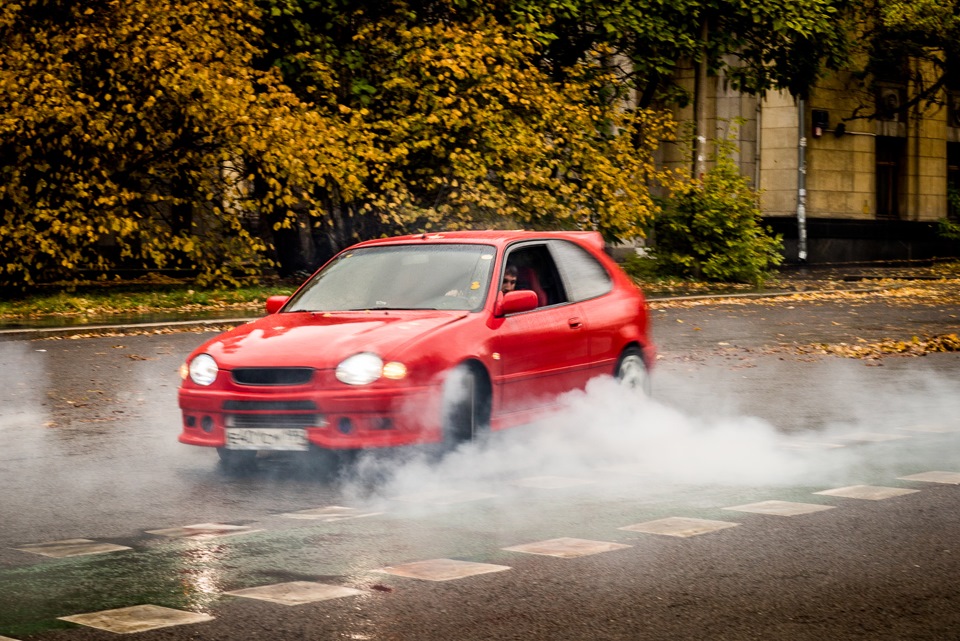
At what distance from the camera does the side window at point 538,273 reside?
10.5 metres

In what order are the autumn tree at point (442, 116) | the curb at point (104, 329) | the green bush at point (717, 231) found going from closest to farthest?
the curb at point (104, 329) → the autumn tree at point (442, 116) → the green bush at point (717, 231)

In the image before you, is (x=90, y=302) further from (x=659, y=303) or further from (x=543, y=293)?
(x=543, y=293)

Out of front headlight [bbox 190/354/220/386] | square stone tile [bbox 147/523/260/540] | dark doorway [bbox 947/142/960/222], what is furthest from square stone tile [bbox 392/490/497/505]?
dark doorway [bbox 947/142/960/222]

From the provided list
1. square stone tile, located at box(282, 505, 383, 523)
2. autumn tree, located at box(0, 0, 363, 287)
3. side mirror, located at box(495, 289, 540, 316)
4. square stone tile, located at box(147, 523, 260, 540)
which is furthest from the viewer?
autumn tree, located at box(0, 0, 363, 287)

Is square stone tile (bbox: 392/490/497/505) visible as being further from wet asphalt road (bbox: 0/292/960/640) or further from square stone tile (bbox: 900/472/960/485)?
square stone tile (bbox: 900/472/960/485)

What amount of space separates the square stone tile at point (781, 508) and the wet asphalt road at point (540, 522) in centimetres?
10

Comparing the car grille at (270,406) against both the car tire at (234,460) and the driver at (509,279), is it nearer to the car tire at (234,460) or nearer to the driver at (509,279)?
the car tire at (234,460)

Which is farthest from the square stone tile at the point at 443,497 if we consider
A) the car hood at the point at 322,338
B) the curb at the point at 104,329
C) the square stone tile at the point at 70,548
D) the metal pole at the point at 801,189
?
the metal pole at the point at 801,189

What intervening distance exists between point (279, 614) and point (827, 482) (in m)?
4.21

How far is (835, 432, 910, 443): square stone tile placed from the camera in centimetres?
1055

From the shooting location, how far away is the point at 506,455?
9.63 metres

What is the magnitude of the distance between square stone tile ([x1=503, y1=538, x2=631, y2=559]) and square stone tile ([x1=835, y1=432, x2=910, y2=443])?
4066 mm

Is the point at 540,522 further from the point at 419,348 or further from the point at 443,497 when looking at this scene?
the point at 419,348

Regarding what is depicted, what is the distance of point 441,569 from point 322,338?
114 inches
